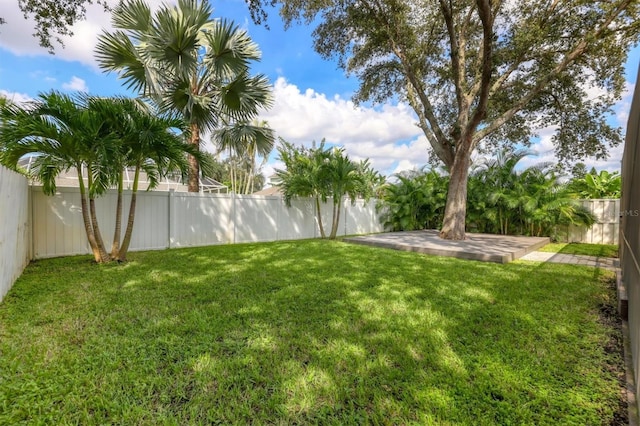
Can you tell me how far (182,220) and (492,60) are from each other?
9.57 metres

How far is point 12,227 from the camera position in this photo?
3736mm

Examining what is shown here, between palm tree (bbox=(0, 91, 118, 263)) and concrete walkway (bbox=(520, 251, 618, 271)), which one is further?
concrete walkway (bbox=(520, 251, 618, 271))

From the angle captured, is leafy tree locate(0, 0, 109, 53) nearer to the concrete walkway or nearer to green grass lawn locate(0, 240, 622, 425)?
green grass lawn locate(0, 240, 622, 425)

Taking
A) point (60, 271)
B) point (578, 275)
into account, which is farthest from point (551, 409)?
point (60, 271)

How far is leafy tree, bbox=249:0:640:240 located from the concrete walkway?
2.11 metres

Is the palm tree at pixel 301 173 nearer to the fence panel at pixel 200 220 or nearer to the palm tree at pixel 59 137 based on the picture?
the fence panel at pixel 200 220

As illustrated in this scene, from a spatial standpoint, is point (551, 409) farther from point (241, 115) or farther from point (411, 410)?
point (241, 115)

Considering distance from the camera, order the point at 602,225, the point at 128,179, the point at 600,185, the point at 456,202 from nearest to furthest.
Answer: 1. the point at 456,202
2. the point at 602,225
3. the point at 600,185
4. the point at 128,179

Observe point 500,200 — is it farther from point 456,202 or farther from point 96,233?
point 96,233

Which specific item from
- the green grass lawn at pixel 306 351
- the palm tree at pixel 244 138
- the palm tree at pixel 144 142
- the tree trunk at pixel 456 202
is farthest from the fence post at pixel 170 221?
the tree trunk at pixel 456 202

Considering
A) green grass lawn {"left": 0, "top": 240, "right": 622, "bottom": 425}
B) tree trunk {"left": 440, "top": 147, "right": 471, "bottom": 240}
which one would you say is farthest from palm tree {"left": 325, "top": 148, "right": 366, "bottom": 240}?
green grass lawn {"left": 0, "top": 240, "right": 622, "bottom": 425}

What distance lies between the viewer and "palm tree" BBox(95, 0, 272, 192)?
625cm

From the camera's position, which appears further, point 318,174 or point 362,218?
point 362,218

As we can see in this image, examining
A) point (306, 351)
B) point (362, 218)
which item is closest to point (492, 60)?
point (362, 218)
